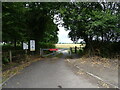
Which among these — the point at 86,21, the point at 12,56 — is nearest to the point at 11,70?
the point at 12,56

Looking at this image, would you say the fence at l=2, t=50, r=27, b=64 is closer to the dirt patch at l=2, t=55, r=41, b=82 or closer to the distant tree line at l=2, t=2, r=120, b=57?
the dirt patch at l=2, t=55, r=41, b=82

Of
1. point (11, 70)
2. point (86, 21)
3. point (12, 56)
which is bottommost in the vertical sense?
point (11, 70)

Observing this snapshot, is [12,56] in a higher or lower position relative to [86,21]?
lower

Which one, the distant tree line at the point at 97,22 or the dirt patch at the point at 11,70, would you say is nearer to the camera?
the dirt patch at the point at 11,70

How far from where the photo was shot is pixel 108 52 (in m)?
9.51

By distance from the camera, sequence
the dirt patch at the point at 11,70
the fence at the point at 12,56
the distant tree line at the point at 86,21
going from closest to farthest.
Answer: the dirt patch at the point at 11,70
the distant tree line at the point at 86,21
the fence at the point at 12,56

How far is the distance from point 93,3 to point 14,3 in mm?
6312

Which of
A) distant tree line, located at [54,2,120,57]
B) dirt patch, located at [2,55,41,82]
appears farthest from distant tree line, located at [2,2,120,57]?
dirt patch, located at [2,55,41,82]

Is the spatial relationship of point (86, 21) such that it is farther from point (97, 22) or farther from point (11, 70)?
point (11, 70)

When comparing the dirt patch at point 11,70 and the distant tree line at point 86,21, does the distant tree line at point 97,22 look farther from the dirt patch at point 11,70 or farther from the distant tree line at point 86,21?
the dirt patch at point 11,70

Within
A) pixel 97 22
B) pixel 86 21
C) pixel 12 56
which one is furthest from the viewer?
pixel 12 56

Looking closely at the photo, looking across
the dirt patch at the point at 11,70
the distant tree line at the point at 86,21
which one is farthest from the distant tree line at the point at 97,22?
Answer: the dirt patch at the point at 11,70

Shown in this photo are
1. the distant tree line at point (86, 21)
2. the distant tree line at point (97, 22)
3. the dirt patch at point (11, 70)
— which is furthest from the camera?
the distant tree line at point (97, 22)

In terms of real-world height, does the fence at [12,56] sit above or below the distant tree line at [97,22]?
below
